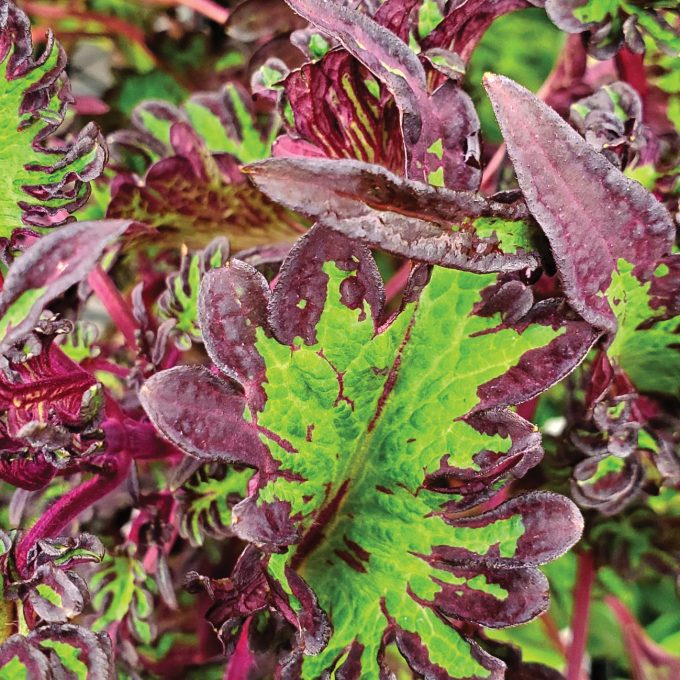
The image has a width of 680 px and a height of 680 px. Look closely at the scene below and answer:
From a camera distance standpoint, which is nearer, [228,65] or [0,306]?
[0,306]

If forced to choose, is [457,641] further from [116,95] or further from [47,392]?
[116,95]

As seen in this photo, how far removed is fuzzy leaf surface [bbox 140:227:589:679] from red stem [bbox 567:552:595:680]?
0.26 m

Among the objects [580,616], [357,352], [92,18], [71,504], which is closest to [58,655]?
[71,504]

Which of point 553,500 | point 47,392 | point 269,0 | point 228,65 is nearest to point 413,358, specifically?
point 553,500

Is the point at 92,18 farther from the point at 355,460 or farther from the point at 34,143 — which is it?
the point at 355,460

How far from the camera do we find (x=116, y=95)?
2.94ft

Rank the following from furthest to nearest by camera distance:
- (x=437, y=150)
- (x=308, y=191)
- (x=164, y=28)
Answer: (x=164, y=28), (x=437, y=150), (x=308, y=191)

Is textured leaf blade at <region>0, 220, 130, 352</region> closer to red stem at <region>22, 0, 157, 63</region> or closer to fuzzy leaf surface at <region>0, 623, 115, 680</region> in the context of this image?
fuzzy leaf surface at <region>0, 623, 115, 680</region>

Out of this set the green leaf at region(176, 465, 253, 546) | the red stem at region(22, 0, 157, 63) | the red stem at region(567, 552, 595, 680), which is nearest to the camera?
the green leaf at region(176, 465, 253, 546)

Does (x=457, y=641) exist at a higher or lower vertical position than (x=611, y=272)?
lower

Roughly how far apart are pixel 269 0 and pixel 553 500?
49 centimetres

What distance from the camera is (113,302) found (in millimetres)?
616

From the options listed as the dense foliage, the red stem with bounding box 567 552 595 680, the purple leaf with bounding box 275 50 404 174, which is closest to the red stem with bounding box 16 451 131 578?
the dense foliage

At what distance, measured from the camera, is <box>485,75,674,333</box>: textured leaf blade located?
36 cm
